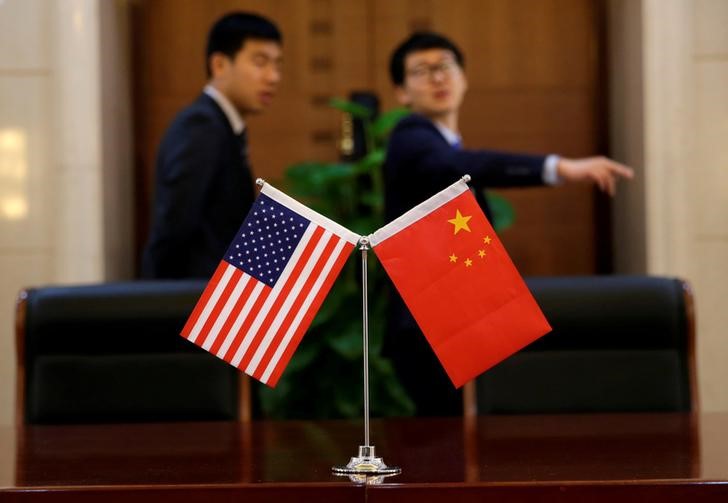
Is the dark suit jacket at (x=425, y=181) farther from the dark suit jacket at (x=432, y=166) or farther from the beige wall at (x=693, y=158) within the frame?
the beige wall at (x=693, y=158)

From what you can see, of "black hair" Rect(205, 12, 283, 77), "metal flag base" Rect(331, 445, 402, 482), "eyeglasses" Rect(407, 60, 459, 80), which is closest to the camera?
"metal flag base" Rect(331, 445, 402, 482)

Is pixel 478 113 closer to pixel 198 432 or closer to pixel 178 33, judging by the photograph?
pixel 178 33

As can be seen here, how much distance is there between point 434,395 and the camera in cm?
288

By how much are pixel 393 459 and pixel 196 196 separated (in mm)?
1778

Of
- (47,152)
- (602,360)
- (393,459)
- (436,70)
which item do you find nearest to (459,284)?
(393,459)

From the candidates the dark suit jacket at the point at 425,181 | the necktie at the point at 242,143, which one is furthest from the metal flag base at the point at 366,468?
the necktie at the point at 242,143

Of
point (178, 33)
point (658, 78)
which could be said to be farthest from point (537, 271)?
point (178, 33)

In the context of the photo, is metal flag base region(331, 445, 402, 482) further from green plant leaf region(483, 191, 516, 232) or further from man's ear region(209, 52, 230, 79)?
green plant leaf region(483, 191, 516, 232)

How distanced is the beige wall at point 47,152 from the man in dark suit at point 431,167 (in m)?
1.57

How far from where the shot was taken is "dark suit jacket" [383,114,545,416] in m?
2.79

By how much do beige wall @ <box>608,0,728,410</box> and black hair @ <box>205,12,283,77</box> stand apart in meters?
1.50

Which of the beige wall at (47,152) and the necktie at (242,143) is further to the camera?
the beige wall at (47,152)

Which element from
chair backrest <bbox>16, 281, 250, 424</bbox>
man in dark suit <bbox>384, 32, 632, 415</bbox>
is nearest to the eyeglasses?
man in dark suit <bbox>384, 32, 632, 415</bbox>

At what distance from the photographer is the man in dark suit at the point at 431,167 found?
2.78 metres
